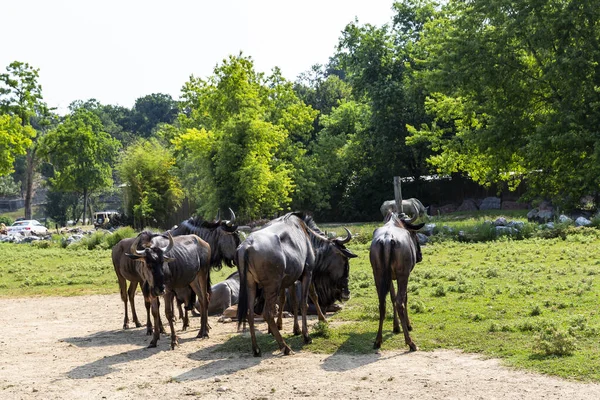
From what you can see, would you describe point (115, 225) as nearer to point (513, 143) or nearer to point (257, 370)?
point (513, 143)

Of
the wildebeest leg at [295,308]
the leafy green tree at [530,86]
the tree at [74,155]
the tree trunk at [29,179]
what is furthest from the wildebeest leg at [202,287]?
the tree at [74,155]

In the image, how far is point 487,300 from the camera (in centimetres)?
1376

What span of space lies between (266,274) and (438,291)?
5291 mm

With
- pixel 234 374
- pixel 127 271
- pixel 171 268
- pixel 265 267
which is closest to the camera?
pixel 234 374

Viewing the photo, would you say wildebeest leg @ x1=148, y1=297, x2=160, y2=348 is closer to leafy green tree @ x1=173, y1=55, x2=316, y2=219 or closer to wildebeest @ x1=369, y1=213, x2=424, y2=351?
wildebeest @ x1=369, y1=213, x2=424, y2=351

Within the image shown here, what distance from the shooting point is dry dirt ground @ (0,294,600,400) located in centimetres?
830

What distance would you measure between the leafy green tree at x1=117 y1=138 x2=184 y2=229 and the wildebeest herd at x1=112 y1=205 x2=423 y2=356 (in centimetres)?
3361

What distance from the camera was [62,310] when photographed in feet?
55.4

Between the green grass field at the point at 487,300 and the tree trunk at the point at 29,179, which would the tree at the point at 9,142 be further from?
the green grass field at the point at 487,300

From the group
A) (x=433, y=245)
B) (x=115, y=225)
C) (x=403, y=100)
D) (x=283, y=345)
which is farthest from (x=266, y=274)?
(x=115, y=225)

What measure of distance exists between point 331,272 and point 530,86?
2012 cm

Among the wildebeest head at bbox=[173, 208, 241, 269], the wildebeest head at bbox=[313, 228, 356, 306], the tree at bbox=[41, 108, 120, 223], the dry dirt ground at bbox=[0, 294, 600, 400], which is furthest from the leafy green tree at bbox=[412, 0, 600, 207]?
the tree at bbox=[41, 108, 120, 223]

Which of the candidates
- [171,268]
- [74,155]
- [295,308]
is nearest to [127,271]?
[171,268]

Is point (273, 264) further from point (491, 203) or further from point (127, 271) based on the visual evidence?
point (491, 203)
